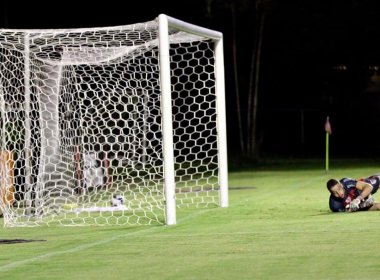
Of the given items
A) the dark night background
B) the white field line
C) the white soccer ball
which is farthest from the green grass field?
the dark night background

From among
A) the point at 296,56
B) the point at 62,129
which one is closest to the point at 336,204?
the point at 62,129

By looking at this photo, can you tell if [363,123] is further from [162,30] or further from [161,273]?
[161,273]

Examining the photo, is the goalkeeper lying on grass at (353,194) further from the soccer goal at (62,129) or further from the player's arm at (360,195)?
the soccer goal at (62,129)

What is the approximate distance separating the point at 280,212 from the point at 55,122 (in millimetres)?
3962

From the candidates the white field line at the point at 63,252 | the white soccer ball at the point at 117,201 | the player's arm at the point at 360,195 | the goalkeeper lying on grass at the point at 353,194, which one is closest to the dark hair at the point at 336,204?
the goalkeeper lying on grass at the point at 353,194

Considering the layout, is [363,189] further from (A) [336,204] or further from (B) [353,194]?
(A) [336,204]

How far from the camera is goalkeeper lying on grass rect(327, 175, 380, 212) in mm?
15570

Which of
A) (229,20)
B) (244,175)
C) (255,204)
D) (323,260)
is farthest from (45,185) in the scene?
(229,20)

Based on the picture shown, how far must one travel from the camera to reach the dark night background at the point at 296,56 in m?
42.5

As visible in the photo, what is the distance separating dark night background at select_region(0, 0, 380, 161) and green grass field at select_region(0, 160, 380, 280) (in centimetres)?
2484

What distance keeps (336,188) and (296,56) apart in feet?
94.0

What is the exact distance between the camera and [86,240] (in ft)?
44.5

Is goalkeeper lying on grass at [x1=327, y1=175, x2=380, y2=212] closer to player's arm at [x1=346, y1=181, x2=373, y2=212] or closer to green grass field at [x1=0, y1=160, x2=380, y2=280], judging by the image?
player's arm at [x1=346, y1=181, x2=373, y2=212]

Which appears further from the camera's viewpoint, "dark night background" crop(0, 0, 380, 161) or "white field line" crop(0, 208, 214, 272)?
"dark night background" crop(0, 0, 380, 161)
